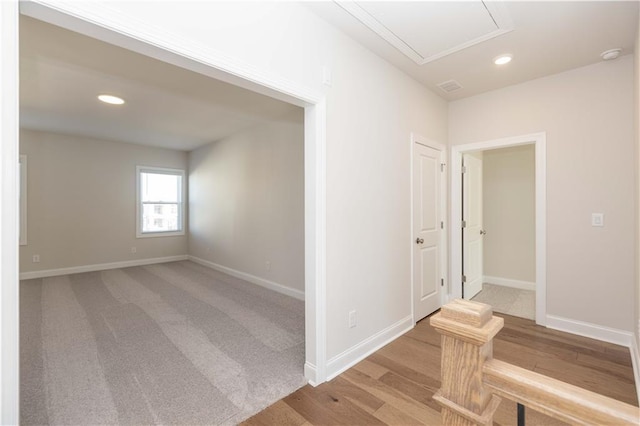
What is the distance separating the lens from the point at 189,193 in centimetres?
691

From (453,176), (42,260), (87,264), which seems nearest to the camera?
(453,176)

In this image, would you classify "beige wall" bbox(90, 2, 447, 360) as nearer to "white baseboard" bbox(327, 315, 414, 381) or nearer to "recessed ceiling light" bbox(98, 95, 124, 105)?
"white baseboard" bbox(327, 315, 414, 381)

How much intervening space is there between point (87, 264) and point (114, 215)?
106 centimetres

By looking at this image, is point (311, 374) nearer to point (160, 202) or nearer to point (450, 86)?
point (450, 86)

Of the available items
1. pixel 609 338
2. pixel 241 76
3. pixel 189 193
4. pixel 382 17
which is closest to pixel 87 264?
pixel 189 193

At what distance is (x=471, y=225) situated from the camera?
4008 mm

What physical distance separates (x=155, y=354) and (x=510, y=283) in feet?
16.4

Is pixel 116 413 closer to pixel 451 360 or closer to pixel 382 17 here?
pixel 451 360

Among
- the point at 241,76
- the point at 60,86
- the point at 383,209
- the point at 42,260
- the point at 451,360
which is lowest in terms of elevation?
the point at 42,260

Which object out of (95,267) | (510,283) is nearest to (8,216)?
(510,283)

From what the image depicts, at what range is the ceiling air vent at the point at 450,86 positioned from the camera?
323 centimetres

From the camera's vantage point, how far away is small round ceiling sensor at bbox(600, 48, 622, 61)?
101 inches

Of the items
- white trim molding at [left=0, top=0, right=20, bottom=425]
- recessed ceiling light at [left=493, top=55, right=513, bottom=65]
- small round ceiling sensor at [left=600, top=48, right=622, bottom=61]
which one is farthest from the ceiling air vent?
white trim molding at [left=0, top=0, right=20, bottom=425]

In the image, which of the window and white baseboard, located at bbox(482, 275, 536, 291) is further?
the window
